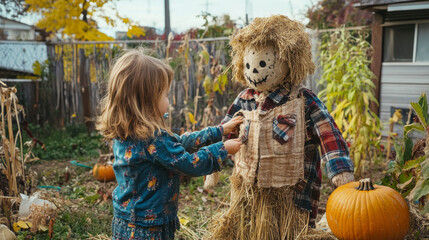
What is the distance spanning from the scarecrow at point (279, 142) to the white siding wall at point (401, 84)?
4003 millimetres

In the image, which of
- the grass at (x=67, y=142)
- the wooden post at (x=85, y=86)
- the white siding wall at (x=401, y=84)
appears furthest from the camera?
the wooden post at (x=85, y=86)

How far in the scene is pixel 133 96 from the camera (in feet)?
6.61

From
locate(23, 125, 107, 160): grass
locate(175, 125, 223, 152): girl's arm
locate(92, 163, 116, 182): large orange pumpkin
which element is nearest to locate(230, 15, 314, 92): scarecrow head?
locate(175, 125, 223, 152): girl's arm

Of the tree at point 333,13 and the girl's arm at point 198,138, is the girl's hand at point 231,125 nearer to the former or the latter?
the girl's arm at point 198,138

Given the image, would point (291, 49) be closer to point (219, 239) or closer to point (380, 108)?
point (219, 239)

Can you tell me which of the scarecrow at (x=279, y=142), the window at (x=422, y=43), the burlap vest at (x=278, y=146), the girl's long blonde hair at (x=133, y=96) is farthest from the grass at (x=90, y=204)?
the window at (x=422, y=43)

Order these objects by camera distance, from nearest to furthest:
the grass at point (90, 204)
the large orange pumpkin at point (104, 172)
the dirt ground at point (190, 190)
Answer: the grass at point (90, 204) → the dirt ground at point (190, 190) → the large orange pumpkin at point (104, 172)

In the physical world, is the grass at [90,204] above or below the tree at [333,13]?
below

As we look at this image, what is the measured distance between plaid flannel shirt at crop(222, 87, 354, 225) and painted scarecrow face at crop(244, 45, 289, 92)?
76 mm

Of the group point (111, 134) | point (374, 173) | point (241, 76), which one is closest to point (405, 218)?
point (241, 76)

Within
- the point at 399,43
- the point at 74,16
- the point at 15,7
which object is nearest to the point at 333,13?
the point at 399,43

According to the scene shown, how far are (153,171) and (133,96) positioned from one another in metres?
0.40

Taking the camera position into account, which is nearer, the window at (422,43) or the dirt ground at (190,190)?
the dirt ground at (190,190)

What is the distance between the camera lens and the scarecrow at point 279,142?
2.45 metres
